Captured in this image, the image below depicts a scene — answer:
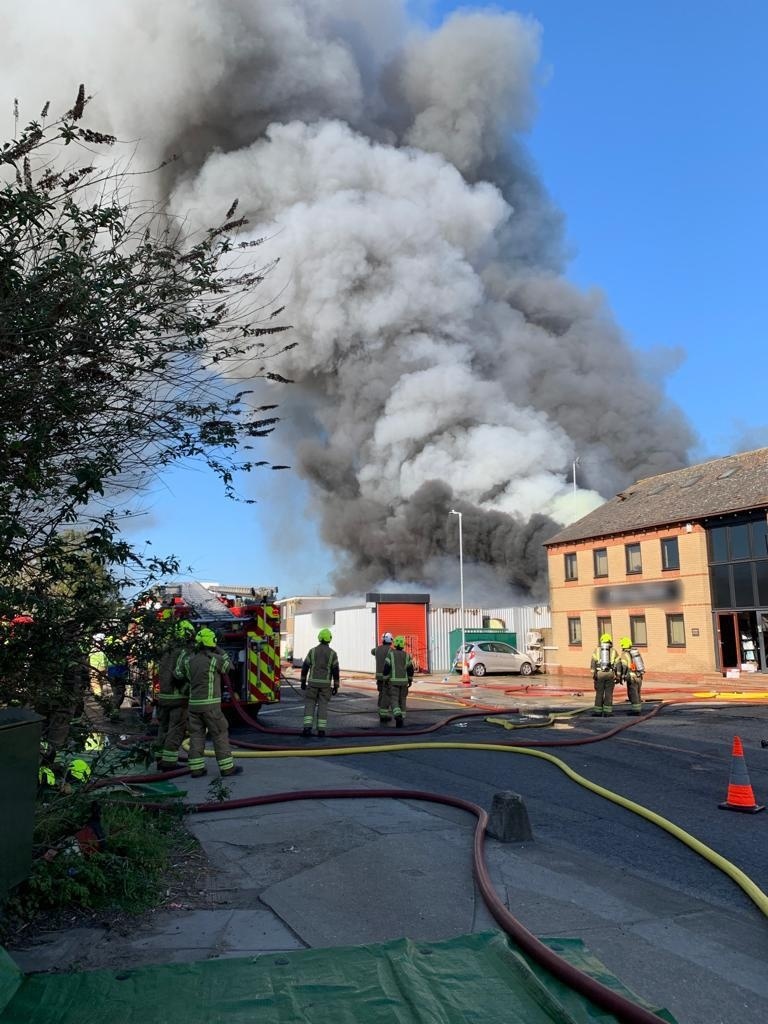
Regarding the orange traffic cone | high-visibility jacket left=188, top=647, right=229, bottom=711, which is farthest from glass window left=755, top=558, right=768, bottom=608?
high-visibility jacket left=188, top=647, right=229, bottom=711

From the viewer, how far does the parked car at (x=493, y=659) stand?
25656 mm

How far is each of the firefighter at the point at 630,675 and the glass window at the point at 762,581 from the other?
11218 millimetres

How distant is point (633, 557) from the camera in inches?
1061

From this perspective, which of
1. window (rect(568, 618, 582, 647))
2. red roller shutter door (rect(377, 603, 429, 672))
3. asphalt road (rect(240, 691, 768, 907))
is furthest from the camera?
window (rect(568, 618, 582, 647))

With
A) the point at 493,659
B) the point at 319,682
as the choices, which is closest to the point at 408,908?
the point at 319,682

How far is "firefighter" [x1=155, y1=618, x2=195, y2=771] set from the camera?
7488 millimetres

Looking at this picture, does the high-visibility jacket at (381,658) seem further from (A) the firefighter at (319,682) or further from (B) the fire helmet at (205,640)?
(B) the fire helmet at (205,640)

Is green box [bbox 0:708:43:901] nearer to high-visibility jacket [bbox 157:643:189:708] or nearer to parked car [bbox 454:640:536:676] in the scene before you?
high-visibility jacket [bbox 157:643:189:708]

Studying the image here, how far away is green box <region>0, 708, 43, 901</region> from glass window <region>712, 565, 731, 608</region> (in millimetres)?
23727

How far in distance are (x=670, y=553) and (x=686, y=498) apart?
7.45 ft

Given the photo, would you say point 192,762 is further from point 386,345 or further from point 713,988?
point 386,345

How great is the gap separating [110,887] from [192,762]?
10.5ft

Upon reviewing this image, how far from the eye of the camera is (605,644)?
13328 millimetres

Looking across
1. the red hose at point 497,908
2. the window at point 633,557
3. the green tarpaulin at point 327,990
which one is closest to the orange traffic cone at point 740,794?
the red hose at point 497,908
